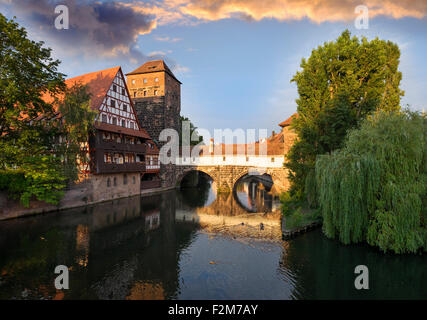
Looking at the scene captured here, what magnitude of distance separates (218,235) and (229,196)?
15.4m

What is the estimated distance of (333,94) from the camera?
18109 millimetres

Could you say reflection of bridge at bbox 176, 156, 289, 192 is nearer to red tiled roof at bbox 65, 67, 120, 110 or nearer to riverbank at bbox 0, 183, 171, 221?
riverbank at bbox 0, 183, 171, 221

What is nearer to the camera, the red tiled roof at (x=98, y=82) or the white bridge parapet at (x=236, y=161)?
the red tiled roof at (x=98, y=82)

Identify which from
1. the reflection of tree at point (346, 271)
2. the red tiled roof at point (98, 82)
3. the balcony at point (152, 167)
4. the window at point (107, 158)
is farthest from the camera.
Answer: the balcony at point (152, 167)

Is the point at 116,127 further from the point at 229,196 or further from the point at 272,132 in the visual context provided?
the point at 272,132

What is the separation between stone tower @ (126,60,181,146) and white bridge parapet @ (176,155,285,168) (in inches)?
204

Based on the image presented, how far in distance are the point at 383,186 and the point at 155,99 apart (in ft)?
102

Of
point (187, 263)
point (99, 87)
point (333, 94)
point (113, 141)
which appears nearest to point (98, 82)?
point (99, 87)

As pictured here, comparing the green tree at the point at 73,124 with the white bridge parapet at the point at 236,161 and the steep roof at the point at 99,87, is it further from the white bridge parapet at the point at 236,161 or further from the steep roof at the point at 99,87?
the white bridge parapet at the point at 236,161

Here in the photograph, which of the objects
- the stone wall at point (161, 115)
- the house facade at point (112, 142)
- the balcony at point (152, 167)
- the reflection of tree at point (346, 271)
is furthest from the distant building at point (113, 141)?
the reflection of tree at point (346, 271)

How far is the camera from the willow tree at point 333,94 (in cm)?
1652

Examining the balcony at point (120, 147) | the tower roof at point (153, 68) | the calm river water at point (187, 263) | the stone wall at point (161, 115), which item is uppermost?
the tower roof at point (153, 68)

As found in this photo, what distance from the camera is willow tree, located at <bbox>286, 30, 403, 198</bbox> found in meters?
16.5

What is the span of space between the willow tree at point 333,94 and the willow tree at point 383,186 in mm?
4605
